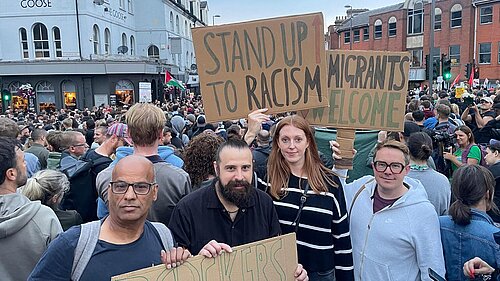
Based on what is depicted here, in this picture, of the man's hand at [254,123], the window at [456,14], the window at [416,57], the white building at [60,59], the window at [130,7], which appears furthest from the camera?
the window at [416,57]

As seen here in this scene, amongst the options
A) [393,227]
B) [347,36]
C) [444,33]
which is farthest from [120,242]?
[347,36]

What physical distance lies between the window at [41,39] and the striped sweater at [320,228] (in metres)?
33.9

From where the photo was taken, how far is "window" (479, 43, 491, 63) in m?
38.7

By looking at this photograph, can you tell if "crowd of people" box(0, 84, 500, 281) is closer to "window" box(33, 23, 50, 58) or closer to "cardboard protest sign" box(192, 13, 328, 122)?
"cardboard protest sign" box(192, 13, 328, 122)

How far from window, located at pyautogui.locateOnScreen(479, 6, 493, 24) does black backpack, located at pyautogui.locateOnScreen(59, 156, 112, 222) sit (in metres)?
42.3

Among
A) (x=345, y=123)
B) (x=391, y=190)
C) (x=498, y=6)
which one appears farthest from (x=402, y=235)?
(x=498, y=6)

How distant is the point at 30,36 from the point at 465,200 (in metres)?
35.4

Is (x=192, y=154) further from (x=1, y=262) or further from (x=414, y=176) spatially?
(x=414, y=176)

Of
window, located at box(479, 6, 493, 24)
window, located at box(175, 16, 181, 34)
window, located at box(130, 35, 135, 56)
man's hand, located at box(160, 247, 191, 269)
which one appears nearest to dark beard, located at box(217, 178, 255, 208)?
Result: man's hand, located at box(160, 247, 191, 269)

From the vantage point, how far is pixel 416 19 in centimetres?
4509

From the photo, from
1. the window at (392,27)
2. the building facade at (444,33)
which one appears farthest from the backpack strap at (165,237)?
the window at (392,27)

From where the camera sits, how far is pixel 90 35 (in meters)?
32.7

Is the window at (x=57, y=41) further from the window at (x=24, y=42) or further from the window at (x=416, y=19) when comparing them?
the window at (x=416, y=19)

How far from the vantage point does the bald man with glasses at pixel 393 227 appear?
9.55 feet
